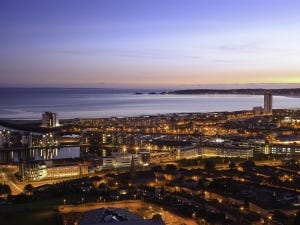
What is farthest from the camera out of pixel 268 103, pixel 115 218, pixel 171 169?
pixel 268 103

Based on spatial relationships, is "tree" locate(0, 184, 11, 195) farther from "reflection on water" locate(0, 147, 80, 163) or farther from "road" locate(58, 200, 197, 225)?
"reflection on water" locate(0, 147, 80, 163)

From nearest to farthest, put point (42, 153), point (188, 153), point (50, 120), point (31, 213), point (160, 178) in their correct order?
point (31, 213), point (160, 178), point (188, 153), point (42, 153), point (50, 120)

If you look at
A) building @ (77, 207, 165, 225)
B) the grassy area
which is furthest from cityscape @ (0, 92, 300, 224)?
the grassy area

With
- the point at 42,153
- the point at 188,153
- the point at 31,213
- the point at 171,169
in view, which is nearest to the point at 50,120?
the point at 42,153

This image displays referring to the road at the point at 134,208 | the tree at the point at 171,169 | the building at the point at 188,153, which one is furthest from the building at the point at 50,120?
the road at the point at 134,208

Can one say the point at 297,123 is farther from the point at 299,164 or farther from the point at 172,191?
the point at 172,191

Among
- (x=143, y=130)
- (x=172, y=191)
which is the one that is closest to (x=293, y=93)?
(x=143, y=130)

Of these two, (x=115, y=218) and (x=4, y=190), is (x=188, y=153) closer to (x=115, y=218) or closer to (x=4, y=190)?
(x=4, y=190)

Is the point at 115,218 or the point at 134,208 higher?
the point at 115,218

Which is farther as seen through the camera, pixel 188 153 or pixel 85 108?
pixel 85 108
